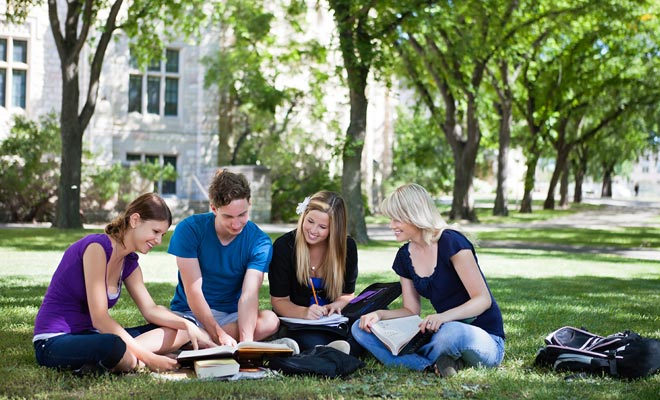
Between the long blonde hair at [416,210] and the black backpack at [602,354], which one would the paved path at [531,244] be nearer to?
the long blonde hair at [416,210]

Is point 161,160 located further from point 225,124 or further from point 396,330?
point 396,330

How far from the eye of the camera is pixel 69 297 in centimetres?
557

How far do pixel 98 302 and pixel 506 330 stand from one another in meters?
3.67

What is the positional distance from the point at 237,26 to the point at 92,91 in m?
9.31

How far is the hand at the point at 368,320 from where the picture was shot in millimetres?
6094

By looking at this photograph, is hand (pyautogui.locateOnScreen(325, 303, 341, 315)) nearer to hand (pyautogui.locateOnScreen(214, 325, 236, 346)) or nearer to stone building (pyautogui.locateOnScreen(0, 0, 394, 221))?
hand (pyautogui.locateOnScreen(214, 325, 236, 346))

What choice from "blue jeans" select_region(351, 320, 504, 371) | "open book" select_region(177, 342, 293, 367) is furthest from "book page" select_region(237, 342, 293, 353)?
"blue jeans" select_region(351, 320, 504, 371)

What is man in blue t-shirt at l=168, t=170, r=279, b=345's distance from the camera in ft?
19.7

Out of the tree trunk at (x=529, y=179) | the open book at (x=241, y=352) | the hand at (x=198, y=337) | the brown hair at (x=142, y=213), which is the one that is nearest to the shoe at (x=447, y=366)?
the open book at (x=241, y=352)

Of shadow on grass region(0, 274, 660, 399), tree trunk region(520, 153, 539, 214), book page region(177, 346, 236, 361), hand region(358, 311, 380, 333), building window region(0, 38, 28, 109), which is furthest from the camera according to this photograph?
tree trunk region(520, 153, 539, 214)

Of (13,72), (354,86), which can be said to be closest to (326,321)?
(354,86)

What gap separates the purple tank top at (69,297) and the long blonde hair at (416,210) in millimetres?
1783

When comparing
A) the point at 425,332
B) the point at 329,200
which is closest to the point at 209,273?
the point at 329,200

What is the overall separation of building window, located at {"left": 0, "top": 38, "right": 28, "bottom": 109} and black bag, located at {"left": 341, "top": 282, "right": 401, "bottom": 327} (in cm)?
2411
